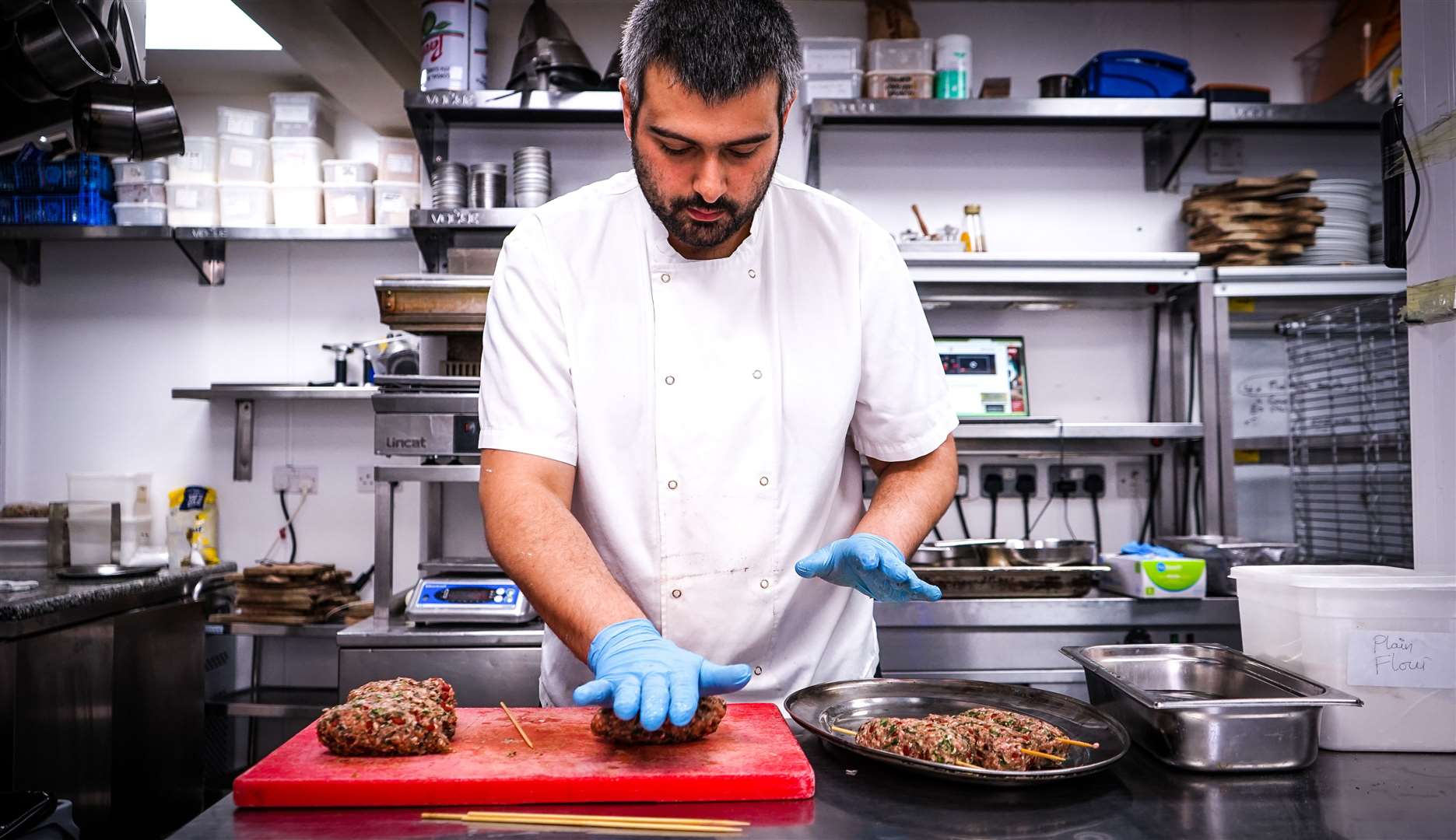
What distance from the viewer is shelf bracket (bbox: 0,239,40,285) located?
4402 mm

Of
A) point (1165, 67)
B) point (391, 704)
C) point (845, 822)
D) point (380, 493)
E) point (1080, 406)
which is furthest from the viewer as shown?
point (1080, 406)

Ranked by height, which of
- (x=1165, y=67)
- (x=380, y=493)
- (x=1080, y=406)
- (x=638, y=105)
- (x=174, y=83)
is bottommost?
(x=380, y=493)

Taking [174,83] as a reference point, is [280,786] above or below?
below

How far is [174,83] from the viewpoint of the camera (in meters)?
4.49

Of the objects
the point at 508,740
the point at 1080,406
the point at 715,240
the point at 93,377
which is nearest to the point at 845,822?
the point at 508,740

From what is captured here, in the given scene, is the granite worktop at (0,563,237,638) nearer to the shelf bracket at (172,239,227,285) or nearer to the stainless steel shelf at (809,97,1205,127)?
the shelf bracket at (172,239,227,285)

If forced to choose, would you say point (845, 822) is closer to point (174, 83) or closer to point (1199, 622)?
point (1199, 622)

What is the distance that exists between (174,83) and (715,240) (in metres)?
4.10

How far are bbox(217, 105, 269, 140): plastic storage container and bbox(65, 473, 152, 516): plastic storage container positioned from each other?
1.58 m

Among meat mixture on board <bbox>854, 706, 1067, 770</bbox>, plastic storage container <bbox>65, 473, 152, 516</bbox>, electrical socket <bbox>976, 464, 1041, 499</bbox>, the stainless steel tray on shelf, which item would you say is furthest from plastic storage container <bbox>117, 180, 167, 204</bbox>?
meat mixture on board <bbox>854, 706, 1067, 770</bbox>

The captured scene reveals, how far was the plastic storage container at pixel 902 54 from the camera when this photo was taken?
364 cm

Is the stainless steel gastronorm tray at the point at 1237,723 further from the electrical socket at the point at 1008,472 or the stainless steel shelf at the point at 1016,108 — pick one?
the stainless steel shelf at the point at 1016,108

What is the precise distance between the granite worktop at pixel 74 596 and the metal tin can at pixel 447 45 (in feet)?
6.43

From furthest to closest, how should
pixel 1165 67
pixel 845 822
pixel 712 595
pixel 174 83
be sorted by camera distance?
pixel 174 83
pixel 1165 67
pixel 712 595
pixel 845 822
